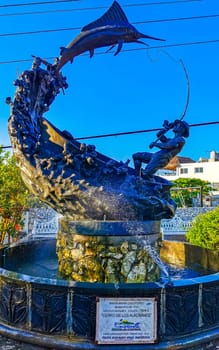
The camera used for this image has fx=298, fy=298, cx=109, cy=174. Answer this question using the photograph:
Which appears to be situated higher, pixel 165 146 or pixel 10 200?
pixel 165 146

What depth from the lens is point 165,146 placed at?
4859mm

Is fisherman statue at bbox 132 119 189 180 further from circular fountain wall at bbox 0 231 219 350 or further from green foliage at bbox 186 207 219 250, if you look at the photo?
green foliage at bbox 186 207 219 250

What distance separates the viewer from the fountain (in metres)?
3.06

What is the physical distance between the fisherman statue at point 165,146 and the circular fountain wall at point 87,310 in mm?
2036

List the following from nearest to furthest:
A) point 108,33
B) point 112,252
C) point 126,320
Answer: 1. point 126,320
2. point 112,252
3. point 108,33

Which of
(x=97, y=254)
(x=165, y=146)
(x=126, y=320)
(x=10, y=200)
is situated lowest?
(x=126, y=320)

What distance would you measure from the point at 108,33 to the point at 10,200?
726 centimetres

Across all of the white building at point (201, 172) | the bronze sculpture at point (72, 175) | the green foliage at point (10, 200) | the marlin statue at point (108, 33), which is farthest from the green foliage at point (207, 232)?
the white building at point (201, 172)

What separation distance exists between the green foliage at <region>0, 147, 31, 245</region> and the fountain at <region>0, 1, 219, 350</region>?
14.2 ft

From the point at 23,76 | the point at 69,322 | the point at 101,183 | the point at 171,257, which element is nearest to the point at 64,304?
the point at 69,322

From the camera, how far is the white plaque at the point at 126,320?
3016 mm

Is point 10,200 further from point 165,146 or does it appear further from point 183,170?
point 183,170

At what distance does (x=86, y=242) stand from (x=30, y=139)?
2025 mm

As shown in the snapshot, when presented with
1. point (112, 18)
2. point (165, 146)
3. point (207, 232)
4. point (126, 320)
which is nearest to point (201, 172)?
point (207, 232)
